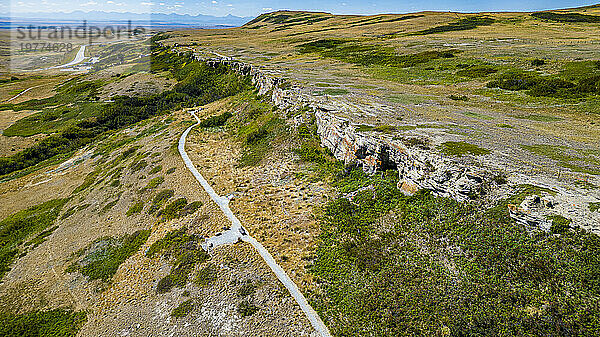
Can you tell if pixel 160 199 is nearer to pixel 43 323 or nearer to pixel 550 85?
pixel 43 323

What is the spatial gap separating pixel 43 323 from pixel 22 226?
25.4m

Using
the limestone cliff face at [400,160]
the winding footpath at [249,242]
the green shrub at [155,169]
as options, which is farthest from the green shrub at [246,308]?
the green shrub at [155,169]

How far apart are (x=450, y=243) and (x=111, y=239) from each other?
1400 inches

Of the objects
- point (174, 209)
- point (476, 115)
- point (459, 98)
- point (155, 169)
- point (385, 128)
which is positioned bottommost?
point (174, 209)

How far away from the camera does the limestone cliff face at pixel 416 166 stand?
1653 centimetres

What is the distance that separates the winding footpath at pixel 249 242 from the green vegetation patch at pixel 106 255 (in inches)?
348

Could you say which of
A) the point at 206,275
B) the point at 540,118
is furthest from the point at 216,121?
the point at 540,118

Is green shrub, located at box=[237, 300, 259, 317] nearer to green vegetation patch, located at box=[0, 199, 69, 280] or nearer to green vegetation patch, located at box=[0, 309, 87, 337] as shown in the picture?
green vegetation patch, located at box=[0, 309, 87, 337]

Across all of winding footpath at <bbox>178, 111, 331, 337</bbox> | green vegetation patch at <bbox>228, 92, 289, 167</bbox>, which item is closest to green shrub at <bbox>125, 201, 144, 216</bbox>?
winding footpath at <bbox>178, 111, 331, 337</bbox>

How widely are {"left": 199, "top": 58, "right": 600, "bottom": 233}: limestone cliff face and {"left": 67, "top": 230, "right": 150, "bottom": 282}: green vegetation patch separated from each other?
24.5 meters

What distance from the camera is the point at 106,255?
31.1 m

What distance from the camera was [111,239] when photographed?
3350 centimetres

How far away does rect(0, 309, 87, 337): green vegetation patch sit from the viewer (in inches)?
930

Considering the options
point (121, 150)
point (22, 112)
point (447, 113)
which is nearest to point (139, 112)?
point (121, 150)
